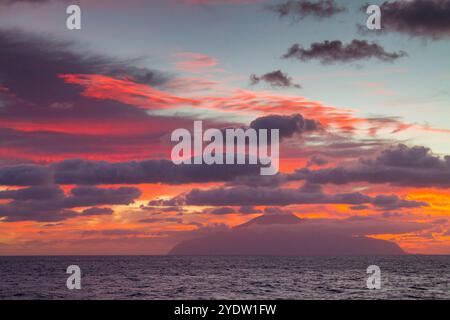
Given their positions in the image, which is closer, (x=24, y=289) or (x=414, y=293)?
(x=414, y=293)

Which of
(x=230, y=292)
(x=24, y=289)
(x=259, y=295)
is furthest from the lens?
(x=24, y=289)

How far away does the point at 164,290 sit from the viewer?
83.6 metres
